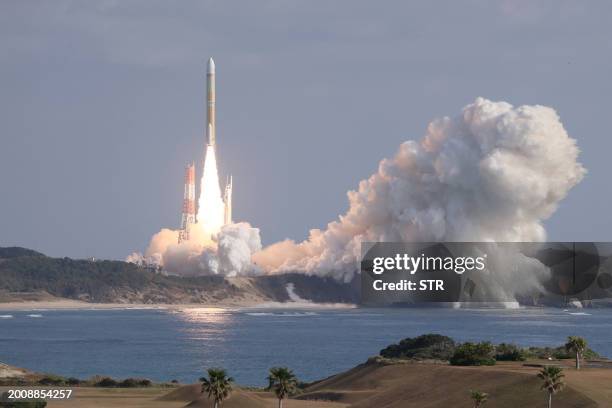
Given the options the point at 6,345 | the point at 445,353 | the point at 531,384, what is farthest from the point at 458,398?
the point at 6,345

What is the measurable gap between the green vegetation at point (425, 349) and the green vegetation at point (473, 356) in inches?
422

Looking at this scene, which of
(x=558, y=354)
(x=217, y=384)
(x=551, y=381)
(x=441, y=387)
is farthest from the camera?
(x=558, y=354)

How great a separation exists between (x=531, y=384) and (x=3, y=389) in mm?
39606

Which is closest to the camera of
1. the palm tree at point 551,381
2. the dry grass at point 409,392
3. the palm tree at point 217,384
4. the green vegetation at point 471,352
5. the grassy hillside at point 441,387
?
the palm tree at point 551,381

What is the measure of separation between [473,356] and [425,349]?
60.5ft

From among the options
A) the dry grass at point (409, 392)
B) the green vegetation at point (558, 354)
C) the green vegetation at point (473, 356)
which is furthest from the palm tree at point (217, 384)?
the green vegetation at point (558, 354)

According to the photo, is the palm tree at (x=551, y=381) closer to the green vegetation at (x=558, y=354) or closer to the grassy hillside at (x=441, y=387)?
the grassy hillside at (x=441, y=387)

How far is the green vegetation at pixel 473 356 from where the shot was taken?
103 m

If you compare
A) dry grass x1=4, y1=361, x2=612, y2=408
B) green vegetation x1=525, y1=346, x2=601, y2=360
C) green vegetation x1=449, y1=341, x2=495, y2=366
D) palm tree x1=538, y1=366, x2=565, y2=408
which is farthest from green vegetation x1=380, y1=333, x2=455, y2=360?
palm tree x1=538, y1=366, x2=565, y2=408

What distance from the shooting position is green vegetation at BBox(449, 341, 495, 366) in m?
103

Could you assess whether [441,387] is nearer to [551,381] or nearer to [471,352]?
[471,352]

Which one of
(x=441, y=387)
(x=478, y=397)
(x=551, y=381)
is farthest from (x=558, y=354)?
(x=478, y=397)

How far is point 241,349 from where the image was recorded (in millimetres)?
184000

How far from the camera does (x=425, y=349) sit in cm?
12150
